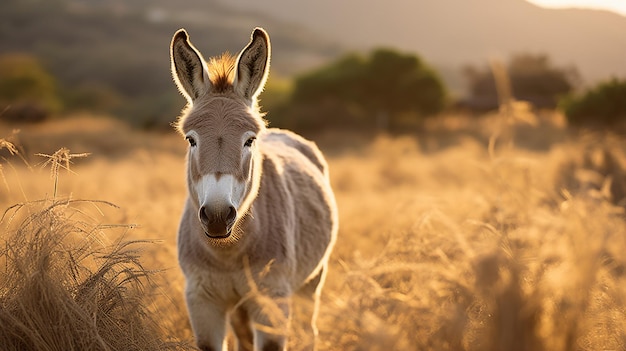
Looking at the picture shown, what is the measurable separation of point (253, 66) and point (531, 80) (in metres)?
48.9

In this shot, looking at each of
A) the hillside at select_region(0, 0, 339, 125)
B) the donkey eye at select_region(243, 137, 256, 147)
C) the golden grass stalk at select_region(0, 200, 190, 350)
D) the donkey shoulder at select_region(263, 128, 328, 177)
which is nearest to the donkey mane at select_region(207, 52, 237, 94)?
the donkey eye at select_region(243, 137, 256, 147)

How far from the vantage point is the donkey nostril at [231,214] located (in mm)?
3439

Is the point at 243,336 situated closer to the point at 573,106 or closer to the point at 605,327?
the point at 605,327

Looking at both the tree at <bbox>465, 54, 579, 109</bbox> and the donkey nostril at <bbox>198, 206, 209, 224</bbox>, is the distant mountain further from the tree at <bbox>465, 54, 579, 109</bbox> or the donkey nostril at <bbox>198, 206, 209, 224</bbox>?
the donkey nostril at <bbox>198, 206, 209, 224</bbox>

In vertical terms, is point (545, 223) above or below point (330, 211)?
above

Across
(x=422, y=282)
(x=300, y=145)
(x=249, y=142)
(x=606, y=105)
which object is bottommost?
(x=606, y=105)

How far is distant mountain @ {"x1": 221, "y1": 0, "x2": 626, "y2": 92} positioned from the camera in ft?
376

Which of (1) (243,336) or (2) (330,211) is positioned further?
(2) (330,211)

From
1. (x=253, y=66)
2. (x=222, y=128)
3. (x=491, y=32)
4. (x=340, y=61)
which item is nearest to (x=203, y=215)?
(x=222, y=128)

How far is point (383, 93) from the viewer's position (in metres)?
36.3

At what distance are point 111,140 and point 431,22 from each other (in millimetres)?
167475

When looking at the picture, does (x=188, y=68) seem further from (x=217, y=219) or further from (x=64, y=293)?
(x=64, y=293)

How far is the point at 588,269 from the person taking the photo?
7.78 feet

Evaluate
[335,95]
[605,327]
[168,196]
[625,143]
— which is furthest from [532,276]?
[335,95]
